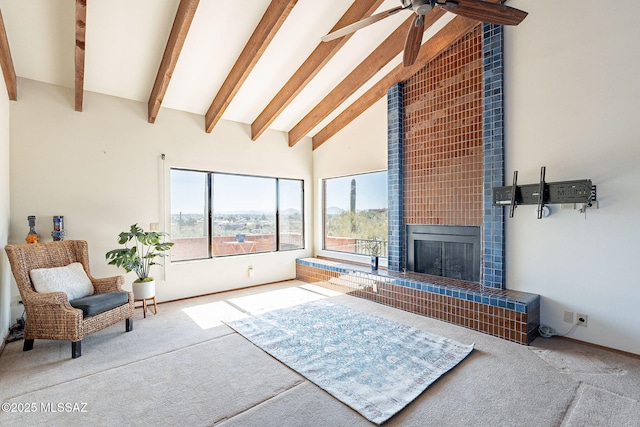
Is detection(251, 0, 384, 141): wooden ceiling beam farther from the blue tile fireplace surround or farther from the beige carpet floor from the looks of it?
the beige carpet floor

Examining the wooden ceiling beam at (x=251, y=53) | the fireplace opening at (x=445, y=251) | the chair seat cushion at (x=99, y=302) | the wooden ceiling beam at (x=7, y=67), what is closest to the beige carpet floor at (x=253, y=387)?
the chair seat cushion at (x=99, y=302)

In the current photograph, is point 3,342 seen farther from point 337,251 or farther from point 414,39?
point 414,39

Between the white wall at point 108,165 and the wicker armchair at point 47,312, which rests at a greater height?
the white wall at point 108,165

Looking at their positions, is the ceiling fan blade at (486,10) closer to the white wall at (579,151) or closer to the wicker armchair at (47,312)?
the white wall at (579,151)

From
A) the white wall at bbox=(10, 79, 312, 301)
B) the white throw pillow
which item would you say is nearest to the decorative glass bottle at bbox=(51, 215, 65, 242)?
the white wall at bbox=(10, 79, 312, 301)

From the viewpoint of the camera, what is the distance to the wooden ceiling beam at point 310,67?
3.46 metres

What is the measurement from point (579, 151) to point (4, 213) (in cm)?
615

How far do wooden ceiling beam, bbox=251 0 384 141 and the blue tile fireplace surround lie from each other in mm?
1444

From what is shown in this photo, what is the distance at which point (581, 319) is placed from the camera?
10.4ft

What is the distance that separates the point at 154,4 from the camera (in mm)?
3133

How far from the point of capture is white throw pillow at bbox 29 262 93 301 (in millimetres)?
3172

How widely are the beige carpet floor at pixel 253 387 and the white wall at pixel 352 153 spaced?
299cm

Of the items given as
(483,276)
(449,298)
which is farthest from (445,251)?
(449,298)

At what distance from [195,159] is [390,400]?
4.38 m
